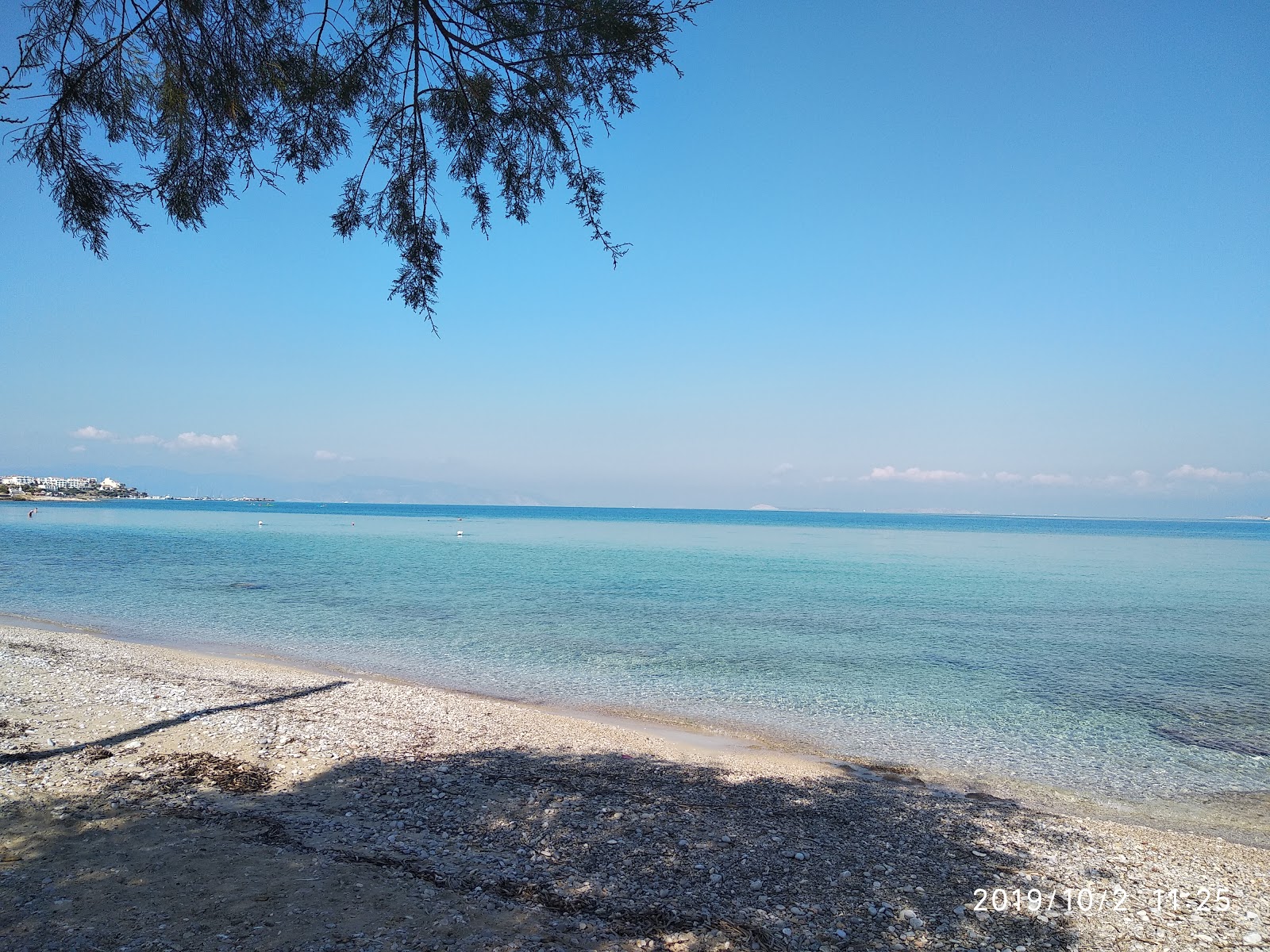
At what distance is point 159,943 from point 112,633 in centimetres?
1854

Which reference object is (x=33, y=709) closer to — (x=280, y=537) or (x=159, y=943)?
(x=159, y=943)

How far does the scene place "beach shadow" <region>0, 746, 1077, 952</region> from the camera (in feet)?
15.2

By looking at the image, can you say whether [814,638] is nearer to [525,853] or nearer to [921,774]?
[921,774]

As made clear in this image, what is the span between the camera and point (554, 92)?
19.6ft

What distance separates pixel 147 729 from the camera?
9297mm

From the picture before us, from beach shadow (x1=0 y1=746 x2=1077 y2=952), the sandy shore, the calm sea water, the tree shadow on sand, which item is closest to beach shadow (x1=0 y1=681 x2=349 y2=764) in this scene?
the sandy shore

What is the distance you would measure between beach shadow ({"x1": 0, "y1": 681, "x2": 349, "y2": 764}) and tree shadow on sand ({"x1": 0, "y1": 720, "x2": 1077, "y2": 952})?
0.94 ft

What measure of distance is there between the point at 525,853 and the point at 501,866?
0.35m

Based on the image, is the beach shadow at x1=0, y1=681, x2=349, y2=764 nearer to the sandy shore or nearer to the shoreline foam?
the sandy shore

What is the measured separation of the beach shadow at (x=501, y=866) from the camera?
15.2 feet

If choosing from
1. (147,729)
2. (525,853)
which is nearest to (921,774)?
(525,853)

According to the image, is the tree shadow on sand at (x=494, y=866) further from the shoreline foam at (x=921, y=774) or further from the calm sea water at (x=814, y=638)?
the calm sea water at (x=814, y=638)

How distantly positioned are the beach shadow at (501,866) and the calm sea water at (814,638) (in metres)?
4.58

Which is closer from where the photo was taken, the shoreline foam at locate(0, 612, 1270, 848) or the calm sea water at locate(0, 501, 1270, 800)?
the shoreline foam at locate(0, 612, 1270, 848)
